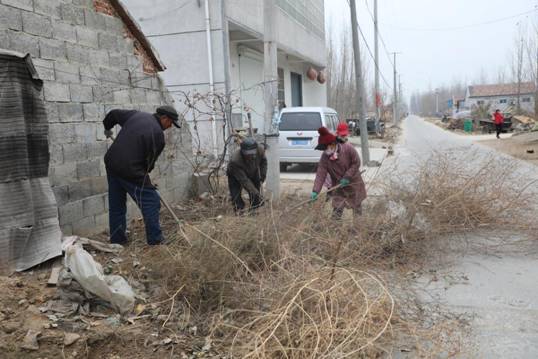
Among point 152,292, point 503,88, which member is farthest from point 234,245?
point 503,88

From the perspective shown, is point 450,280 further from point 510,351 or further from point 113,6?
point 113,6

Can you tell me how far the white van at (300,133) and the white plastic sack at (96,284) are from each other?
8837 millimetres

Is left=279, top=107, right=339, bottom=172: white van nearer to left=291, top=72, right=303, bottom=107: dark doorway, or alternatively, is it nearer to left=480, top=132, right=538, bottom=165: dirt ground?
left=480, top=132, right=538, bottom=165: dirt ground

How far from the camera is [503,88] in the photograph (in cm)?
6988

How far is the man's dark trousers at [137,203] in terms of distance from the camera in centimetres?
472

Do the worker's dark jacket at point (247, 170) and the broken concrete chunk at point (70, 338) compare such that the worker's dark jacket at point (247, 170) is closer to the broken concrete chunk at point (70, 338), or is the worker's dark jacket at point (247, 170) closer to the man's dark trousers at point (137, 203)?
the man's dark trousers at point (137, 203)

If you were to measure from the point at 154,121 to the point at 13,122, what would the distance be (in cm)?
137

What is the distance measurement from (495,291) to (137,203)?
140 inches

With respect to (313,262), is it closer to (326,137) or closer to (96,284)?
(96,284)

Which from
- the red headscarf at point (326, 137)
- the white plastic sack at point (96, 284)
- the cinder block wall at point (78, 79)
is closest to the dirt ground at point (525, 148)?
the red headscarf at point (326, 137)

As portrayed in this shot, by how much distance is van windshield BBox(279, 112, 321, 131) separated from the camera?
1200 centimetres

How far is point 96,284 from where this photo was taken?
3.38m

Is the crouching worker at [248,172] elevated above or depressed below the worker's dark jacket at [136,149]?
below

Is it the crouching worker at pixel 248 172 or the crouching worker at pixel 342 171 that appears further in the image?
the crouching worker at pixel 248 172
